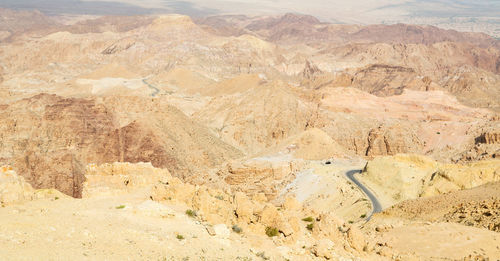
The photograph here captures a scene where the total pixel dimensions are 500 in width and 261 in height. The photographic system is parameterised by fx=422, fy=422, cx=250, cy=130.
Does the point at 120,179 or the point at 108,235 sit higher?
the point at 108,235

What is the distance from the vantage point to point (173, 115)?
264ft

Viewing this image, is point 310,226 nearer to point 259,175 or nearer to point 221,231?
point 221,231

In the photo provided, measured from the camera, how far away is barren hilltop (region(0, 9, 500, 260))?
614 inches

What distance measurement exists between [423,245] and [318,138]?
46.7 meters

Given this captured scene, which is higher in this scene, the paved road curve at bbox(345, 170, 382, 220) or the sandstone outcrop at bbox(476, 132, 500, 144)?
the paved road curve at bbox(345, 170, 382, 220)

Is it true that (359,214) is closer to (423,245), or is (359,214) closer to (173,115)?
(423,245)

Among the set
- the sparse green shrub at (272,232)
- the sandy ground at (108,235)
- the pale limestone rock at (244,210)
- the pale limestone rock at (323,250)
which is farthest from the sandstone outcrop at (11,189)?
the pale limestone rock at (323,250)

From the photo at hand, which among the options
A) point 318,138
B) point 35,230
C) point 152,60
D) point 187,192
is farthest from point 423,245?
point 152,60

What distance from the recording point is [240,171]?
57.4m

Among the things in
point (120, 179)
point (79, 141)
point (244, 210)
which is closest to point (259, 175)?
point (79, 141)

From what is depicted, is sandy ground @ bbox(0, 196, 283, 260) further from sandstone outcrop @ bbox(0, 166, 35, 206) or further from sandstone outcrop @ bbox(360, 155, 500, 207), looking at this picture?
sandstone outcrop @ bbox(360, 155, 500, 207)

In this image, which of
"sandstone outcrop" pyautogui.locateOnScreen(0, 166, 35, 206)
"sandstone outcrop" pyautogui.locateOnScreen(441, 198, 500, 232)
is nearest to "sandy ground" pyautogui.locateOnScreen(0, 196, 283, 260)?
"sandstone outcrop" pyautogui.locateOnScreen(0, 166, 35, 206)

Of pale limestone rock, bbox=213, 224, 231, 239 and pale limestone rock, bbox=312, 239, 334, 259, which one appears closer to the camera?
pale limestone rock, bbox=213, 224, 231, 239

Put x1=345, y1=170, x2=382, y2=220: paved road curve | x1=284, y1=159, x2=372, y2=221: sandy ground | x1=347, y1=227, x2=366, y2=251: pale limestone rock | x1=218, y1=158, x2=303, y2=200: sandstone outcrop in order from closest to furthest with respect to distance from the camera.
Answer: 1. x1=347, y1=227, x2=366, y2=251: pale limestone rock
2. x1=345, y1=170, x2=382, y2=220: paved road curve
3. x1=284, y1=159, x2=372, y2=221: sandy ground
4. x1=218, y1=158, x2=303, y2=200: sandstone outcrop
